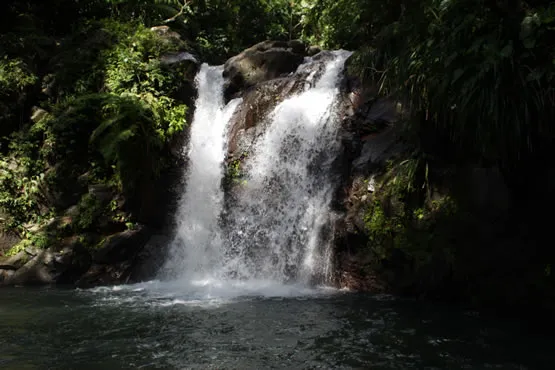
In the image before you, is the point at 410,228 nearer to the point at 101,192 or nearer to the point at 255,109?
the point at 255,109

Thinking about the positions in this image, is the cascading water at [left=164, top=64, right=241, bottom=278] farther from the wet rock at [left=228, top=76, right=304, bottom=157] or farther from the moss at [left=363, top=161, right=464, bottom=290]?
the moss at [left=363, top=161, right=464, bottom=290]

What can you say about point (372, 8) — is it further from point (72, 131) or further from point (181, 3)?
point (181, 3)

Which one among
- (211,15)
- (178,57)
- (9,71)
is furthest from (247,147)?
(211,15)

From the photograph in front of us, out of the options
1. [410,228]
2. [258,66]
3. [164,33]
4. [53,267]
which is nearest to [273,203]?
[410,228]

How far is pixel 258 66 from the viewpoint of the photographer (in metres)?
13.1

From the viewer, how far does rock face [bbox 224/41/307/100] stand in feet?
42.7

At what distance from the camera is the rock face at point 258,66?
42.7 feet

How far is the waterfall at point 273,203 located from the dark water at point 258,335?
1472 millimetres

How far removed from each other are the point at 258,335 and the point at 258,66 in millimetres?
8748

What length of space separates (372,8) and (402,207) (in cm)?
389

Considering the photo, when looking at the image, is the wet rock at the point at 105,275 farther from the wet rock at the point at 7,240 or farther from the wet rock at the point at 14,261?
the wet rock at the point at 7,240

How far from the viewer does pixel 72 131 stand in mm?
11477

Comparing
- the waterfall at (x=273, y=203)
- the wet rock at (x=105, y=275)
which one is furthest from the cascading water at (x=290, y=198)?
the wet rock at (x=105, y=275)

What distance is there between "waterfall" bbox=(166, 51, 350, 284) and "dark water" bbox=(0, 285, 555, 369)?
4.83 ft
